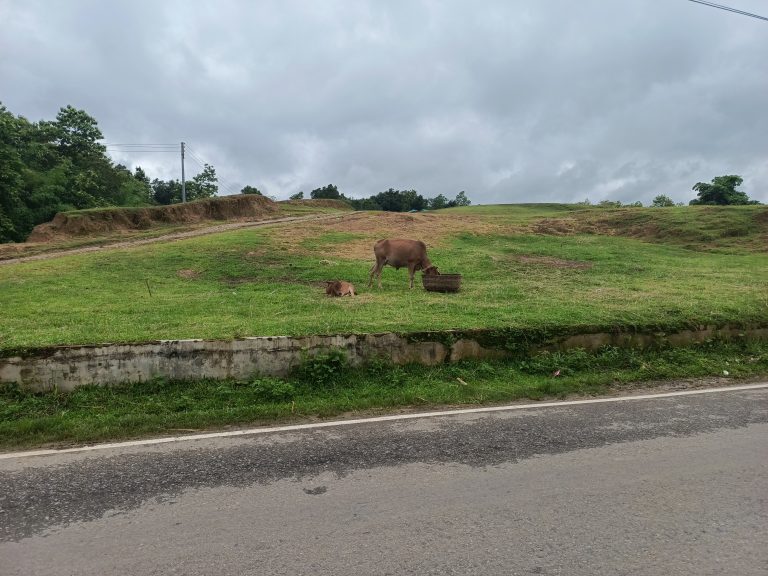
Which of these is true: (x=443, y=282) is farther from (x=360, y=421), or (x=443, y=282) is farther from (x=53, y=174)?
(x=53, y=174)

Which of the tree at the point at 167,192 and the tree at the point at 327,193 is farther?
the tree at the point at 327,193

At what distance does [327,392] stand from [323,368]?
485 mm

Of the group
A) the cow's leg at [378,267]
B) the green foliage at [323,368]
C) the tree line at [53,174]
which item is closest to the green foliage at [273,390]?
the green foliage at [323,368]

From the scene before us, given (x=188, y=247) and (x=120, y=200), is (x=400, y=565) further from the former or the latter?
(x=120, y=200)

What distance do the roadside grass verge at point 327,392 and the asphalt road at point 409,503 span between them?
69 cm

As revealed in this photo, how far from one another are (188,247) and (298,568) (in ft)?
67.5

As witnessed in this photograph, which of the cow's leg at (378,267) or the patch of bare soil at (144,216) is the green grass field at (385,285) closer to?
the cow's leg at (378,267)

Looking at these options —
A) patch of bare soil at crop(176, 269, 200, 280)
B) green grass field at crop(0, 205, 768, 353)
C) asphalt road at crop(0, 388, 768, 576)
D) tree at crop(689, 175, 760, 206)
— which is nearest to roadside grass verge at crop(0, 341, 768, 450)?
asphalt road at crop(0, 388, 768, 576)

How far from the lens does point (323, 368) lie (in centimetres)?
743

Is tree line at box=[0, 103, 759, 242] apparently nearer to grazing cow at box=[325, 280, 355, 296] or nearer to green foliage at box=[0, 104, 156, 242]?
green foliage at box=[0, 104, 156, 242]

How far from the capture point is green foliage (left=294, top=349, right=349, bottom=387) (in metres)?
7.34

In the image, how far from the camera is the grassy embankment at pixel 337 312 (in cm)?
650

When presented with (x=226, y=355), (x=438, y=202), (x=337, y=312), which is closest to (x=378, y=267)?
(x=337, y=312)

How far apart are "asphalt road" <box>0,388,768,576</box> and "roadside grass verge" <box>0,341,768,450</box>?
2.25 ft
